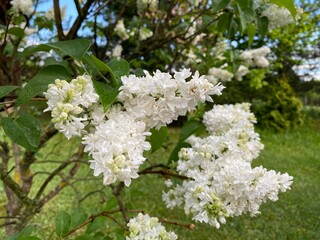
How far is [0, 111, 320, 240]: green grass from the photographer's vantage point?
2637 mm

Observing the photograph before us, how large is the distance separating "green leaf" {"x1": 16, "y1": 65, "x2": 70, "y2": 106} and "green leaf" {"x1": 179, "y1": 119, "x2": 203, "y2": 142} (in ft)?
1.67

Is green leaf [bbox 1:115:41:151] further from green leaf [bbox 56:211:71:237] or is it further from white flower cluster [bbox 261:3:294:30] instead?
white flower cluster [bbox 261:3:294:30]

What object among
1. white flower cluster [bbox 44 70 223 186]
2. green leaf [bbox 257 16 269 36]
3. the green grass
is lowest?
the green grass

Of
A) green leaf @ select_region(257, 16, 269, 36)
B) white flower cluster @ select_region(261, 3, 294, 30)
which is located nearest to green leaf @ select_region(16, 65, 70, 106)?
green leaf @ select_region(257, 16, 269, 36)

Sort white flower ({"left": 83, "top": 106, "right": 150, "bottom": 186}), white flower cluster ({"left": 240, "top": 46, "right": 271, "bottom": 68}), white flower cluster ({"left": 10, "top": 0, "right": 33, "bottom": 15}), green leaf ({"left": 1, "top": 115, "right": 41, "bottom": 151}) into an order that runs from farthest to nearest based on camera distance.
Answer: white flower cluster ({"left": 240, "top": 46, "right": 271, "bottom": 68}), white flower cluster ({"left": 10, "top": 0, "right": 33, "bottom": 15}), green leaf ({"left": 1, "top": 115, "right": 41, "bottom": 151}), white flower ({"left": 83, "top": 106, "right": 150, "bottom": 186})

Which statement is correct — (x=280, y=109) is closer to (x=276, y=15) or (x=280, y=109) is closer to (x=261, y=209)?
(x=261, y=209)

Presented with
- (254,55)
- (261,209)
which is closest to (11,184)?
(254,55)

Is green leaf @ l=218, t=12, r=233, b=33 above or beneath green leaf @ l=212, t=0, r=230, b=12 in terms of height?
beneath

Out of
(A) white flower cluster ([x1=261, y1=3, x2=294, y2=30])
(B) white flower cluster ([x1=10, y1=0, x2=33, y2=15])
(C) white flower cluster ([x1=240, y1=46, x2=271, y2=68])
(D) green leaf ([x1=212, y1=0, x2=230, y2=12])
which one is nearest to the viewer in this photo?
(D) green leaf ([x1=212, y1=0, x2=230, y2=12])

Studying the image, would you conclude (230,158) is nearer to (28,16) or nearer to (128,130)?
(128,130)

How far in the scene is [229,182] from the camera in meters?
0.72

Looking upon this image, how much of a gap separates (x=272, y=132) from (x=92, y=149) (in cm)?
708

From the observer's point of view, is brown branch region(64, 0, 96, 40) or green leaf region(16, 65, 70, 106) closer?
green leaf region(16, 65, 70, 106)

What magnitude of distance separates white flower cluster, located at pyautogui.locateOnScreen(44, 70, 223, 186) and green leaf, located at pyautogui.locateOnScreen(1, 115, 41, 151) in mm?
78
